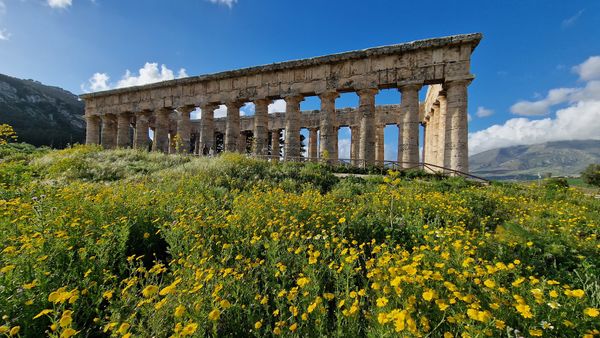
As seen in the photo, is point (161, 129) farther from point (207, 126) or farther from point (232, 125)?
point (232, 125)

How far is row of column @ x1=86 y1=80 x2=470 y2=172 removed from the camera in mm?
15945

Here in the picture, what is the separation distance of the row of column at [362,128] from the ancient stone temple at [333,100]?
0.06 meters

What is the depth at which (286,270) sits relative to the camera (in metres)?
3.25

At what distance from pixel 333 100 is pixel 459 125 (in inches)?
318

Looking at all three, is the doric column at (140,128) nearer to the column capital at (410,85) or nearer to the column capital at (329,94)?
the column capital at (329,94)

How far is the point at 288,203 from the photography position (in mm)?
6023

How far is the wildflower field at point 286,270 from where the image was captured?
2.17 m

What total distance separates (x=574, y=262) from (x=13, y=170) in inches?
512

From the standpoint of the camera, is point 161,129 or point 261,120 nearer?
point 261,120

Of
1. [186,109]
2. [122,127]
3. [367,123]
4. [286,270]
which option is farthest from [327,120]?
[122,127]

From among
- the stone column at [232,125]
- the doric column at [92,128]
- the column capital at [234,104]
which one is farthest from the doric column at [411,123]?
the doric column at [92,128]

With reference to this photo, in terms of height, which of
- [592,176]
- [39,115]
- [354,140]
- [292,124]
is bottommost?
[592,176]

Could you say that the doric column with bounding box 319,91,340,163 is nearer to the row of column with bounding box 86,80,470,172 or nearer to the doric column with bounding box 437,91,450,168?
the row of column with bounding box 86,80,470,172

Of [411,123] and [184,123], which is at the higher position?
[184,123]
